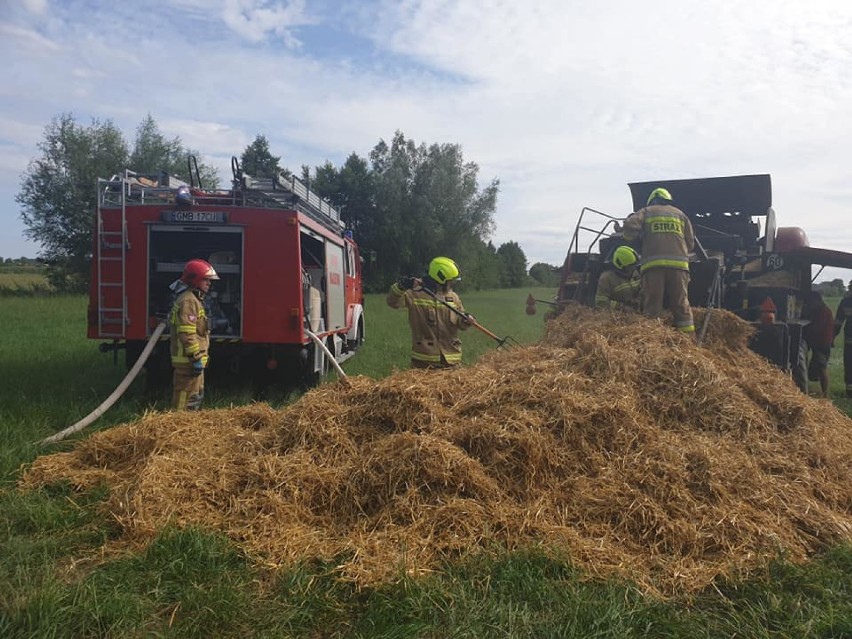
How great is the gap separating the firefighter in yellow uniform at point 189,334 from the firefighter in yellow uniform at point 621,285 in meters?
4.42

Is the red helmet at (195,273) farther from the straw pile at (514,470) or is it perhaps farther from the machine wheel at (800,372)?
the machine wheel at (800,372)

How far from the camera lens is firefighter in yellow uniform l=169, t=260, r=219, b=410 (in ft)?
19.9

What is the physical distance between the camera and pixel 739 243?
28.4ft

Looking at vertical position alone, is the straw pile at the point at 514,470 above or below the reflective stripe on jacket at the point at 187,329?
below

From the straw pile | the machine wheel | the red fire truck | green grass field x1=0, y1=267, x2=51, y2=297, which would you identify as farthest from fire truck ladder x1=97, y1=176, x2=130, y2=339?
green grass field x1=0, y1=267, x2=51, y2=297

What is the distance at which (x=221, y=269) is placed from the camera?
756 cm

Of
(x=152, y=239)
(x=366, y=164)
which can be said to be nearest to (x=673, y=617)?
(x=152, y=239)

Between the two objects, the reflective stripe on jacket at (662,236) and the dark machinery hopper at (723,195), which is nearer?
the reflective stripe on jacket at (662,236)

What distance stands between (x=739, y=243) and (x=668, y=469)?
581 centimetres

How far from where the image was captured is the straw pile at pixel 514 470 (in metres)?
3.48

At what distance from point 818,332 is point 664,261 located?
3.62m

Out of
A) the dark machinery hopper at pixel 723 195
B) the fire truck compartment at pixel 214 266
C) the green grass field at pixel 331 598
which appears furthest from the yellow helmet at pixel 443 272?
the dark machinery hopper at pixel 723 195

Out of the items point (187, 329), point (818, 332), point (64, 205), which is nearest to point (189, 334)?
point (187, 329)

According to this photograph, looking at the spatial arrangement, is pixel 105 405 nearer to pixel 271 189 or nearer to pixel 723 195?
pixel 271 189
